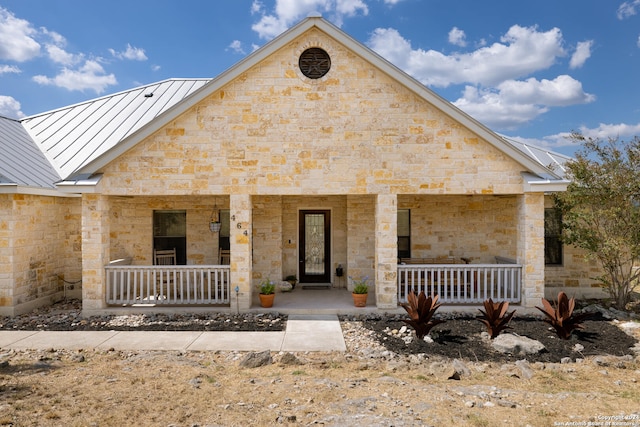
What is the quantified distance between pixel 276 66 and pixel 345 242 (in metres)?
5.57

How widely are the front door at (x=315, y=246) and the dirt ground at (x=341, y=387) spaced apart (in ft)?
15.9

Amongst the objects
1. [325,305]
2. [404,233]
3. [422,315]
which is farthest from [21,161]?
[422,315]

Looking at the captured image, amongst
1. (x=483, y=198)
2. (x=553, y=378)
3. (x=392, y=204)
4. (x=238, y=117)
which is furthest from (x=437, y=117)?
(x=553, y=378)

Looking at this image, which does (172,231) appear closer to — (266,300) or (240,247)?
(240,247)

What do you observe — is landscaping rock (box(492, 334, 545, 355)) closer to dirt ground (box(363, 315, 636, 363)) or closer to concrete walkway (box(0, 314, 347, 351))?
dirt ground (box(363, 315, 636, 363))

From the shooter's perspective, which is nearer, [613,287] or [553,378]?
[553,378]

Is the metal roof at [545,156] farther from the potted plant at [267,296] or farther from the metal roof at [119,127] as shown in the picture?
the potted plant at [267,296]

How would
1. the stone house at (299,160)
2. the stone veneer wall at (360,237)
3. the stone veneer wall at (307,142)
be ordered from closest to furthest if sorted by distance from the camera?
the stone house at (299,160) < the stone veneer wall at (307,142) < the stone veneer wall at (360,237)

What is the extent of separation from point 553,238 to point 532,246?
2.86 m

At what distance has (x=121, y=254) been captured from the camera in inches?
468

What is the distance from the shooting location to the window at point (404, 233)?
40.5 feet

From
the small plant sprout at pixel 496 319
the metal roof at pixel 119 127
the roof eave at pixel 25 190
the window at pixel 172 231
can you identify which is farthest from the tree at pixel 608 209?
the roof eave at pixel 25 190

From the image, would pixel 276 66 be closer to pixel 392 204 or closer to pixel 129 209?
pixel 392 204

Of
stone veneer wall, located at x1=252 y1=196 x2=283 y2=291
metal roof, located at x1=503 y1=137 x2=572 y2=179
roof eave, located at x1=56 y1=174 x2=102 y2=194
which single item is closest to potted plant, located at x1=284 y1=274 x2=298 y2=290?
stone veneer wall, located at x1=252 y1=196 x2=283 y2=291
